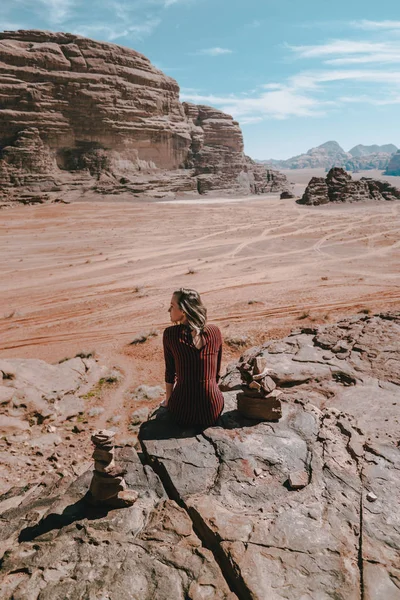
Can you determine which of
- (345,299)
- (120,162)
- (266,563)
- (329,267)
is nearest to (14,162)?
(120,162)

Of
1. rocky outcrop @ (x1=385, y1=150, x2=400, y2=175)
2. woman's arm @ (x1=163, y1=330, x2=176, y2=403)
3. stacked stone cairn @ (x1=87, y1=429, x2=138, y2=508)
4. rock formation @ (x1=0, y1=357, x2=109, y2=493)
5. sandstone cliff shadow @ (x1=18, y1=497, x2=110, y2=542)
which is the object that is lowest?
rock formation @ (x1=0, y1=357, x2=109, y2=493)

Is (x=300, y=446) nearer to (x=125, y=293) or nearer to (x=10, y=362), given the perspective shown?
(x=10, y=362)

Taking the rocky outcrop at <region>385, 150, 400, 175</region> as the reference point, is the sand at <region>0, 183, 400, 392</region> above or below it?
below

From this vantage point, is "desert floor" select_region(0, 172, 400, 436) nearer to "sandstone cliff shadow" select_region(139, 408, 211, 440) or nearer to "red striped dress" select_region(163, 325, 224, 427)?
"sandstone cliff shadow" select_region(139, 408, 211, 440)

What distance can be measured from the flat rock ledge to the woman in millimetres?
195

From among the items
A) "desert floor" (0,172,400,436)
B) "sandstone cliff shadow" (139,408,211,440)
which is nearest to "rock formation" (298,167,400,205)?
"desert floor" (0,172,400,436)

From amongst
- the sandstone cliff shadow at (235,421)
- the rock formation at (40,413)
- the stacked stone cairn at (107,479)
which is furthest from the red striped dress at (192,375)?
the rock formation at (40,413)

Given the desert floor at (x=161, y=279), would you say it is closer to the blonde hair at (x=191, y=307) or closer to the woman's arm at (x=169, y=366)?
the woman's arm at (x=169, y=366)

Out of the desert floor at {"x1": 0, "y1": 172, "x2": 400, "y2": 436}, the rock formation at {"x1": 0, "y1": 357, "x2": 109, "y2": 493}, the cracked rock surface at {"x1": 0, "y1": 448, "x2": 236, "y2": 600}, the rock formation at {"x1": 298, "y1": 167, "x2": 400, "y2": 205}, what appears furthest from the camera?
the rock formation at {"x1": 298, "y1": 167, "x2": 400, "y2": 205}

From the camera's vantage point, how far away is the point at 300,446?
11.5ft

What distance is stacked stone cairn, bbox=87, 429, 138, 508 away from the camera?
9.13 ft

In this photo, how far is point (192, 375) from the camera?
3457 mm

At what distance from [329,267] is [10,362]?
11.4 meters

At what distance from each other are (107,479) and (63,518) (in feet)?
1.41
